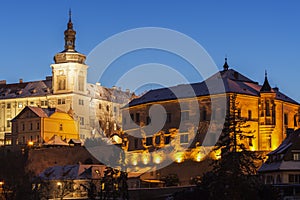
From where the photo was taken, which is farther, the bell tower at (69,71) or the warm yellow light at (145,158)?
the bell tower at (69,71)

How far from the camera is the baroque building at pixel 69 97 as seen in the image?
486ft

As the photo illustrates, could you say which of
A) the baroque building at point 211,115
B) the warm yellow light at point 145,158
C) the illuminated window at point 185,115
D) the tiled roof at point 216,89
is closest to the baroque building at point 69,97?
the tiled roof at point 216,89

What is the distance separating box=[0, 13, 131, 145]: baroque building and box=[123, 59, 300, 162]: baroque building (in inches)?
1381

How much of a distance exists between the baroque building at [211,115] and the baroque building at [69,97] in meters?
35.1

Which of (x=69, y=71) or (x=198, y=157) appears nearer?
(x=198, y=157)

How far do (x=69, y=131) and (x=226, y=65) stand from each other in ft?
117

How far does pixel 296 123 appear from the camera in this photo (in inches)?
4267

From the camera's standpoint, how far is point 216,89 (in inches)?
4151

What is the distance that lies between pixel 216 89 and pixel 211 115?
334cm

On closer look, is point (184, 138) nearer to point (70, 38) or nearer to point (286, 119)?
point (286, 119)

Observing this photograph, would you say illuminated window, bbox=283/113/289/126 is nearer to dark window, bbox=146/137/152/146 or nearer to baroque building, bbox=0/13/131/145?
dark window, bbox=146/137/152/146

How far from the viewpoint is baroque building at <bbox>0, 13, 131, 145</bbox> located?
5832 inches

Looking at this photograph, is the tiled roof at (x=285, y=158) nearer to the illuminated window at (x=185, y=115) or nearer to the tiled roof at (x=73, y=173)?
the illuminated window at (x=185, y=115)

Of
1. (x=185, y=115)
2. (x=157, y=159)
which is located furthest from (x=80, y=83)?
(x=157, y=159)
